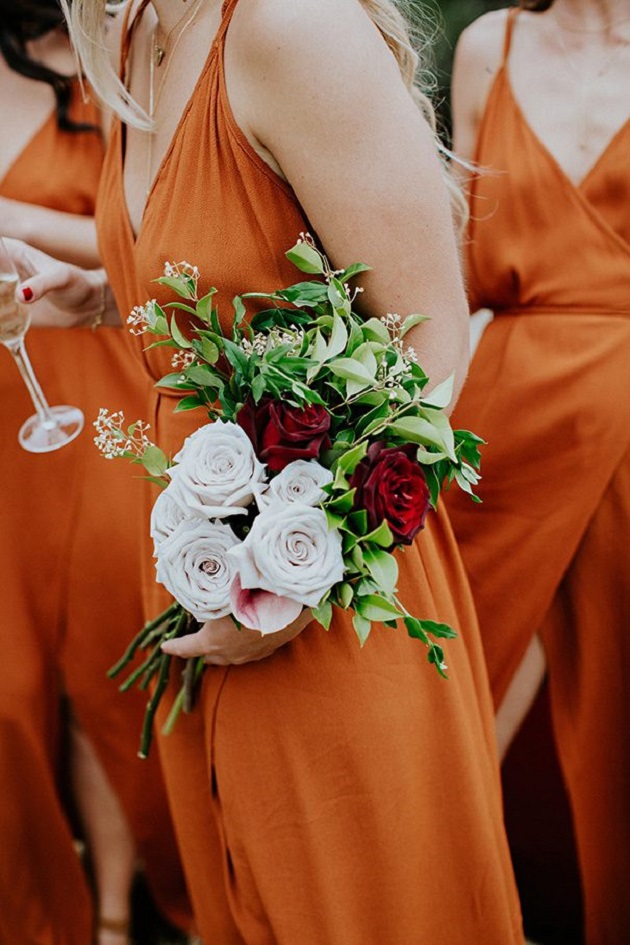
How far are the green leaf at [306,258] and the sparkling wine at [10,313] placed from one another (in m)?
0.76

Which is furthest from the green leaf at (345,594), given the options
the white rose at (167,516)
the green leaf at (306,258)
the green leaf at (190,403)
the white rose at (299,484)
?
the green leaf at (306,258)

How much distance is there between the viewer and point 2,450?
2613mm

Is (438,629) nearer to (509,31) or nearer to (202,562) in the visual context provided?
(202,562)

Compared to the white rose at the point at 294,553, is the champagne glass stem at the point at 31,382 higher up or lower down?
lower down

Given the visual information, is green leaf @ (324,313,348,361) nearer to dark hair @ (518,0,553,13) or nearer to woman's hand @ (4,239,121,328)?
woman's hand @ (4,239,121,328)

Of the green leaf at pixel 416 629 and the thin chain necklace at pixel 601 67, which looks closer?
the green leaf at pixel 416 629

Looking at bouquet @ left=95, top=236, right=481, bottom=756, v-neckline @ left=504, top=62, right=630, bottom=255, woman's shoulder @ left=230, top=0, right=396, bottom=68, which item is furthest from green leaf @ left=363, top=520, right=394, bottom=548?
v-neckline @ left=504, top=62, right=630, bottom=255

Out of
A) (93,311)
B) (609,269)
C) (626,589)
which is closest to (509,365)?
(609,269)

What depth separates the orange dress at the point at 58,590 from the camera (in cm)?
258

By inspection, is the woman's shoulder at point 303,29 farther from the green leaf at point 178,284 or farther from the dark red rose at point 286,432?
the dark red rose at point 286,432

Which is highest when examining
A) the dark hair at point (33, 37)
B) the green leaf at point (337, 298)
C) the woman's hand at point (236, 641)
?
the dark hair at point (33, 37)

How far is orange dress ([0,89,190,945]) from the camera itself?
2.58 metres

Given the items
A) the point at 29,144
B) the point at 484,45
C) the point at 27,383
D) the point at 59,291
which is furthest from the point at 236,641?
the point at 484,45

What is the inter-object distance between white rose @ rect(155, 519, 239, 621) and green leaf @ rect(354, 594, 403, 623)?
0.60 ft
